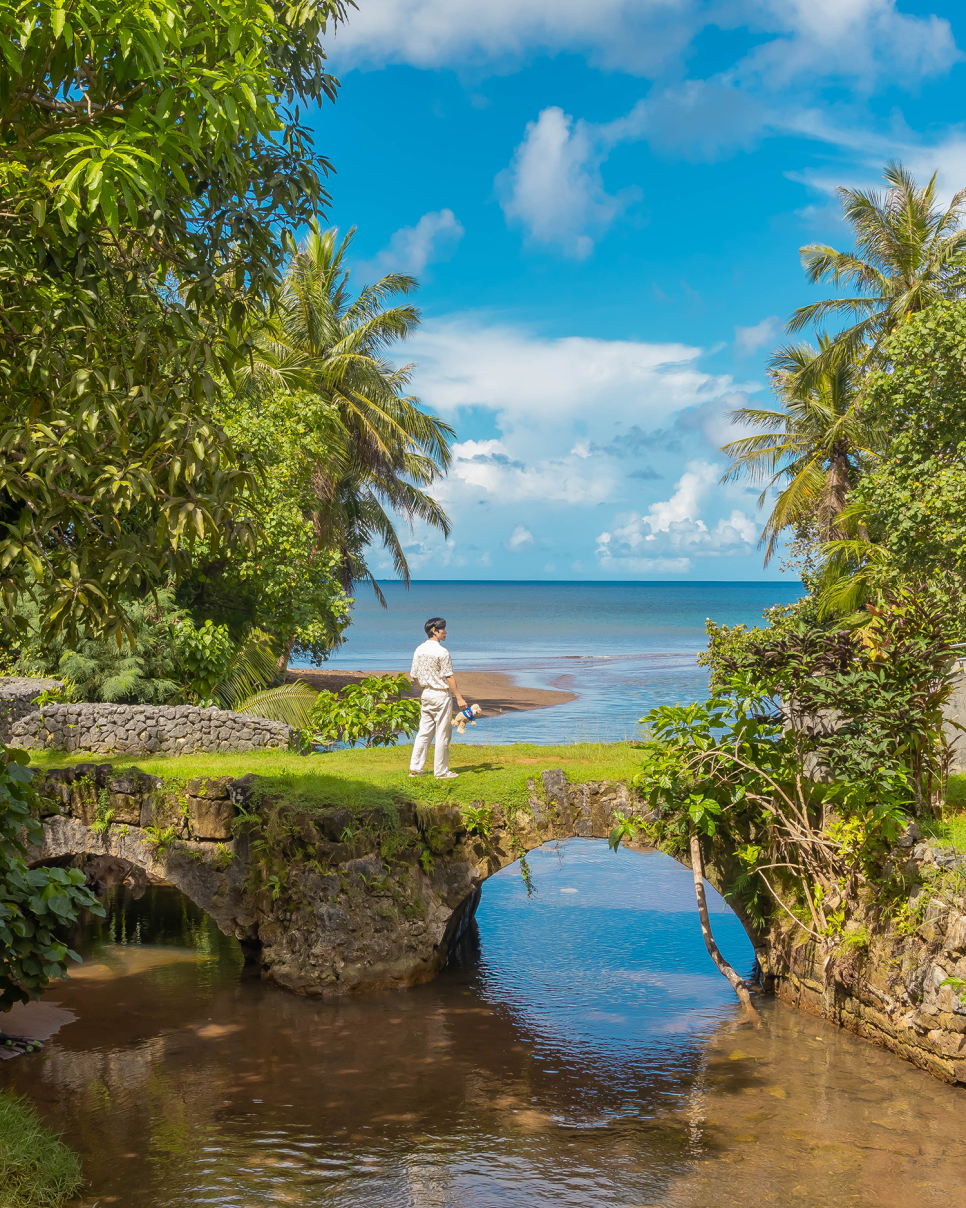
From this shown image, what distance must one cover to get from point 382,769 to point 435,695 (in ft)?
5.88

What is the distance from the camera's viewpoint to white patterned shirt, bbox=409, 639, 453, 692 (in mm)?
10750

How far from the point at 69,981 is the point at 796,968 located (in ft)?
27.9

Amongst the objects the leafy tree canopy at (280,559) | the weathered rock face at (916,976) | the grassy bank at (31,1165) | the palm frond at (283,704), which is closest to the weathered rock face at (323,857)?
the weathered rock face at (916,976)

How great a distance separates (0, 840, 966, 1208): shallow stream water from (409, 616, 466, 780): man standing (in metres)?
2.57

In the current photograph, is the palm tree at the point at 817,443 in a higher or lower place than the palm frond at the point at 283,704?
higher

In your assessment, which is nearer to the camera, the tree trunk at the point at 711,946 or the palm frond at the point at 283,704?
the tree trunk at the point at 711,946

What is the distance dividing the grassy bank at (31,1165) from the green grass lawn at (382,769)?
4244mm

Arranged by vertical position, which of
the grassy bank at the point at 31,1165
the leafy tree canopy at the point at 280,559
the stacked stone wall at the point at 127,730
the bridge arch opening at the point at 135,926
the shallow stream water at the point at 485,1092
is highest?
the leafy tree canopy at the point at 280,559

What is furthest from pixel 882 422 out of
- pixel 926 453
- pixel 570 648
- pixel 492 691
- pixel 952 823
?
pixel 570 648

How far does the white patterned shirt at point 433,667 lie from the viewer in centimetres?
1075

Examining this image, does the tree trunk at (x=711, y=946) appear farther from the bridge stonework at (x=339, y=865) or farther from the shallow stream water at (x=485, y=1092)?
the bridge stonework at (x=339, y=865)

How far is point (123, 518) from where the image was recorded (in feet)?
18.9

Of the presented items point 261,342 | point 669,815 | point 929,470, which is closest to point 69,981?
point 669,815

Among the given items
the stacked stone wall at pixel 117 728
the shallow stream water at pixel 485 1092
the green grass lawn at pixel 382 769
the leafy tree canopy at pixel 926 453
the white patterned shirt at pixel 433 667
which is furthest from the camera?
the leafy tree canopy at pixel 926 453
